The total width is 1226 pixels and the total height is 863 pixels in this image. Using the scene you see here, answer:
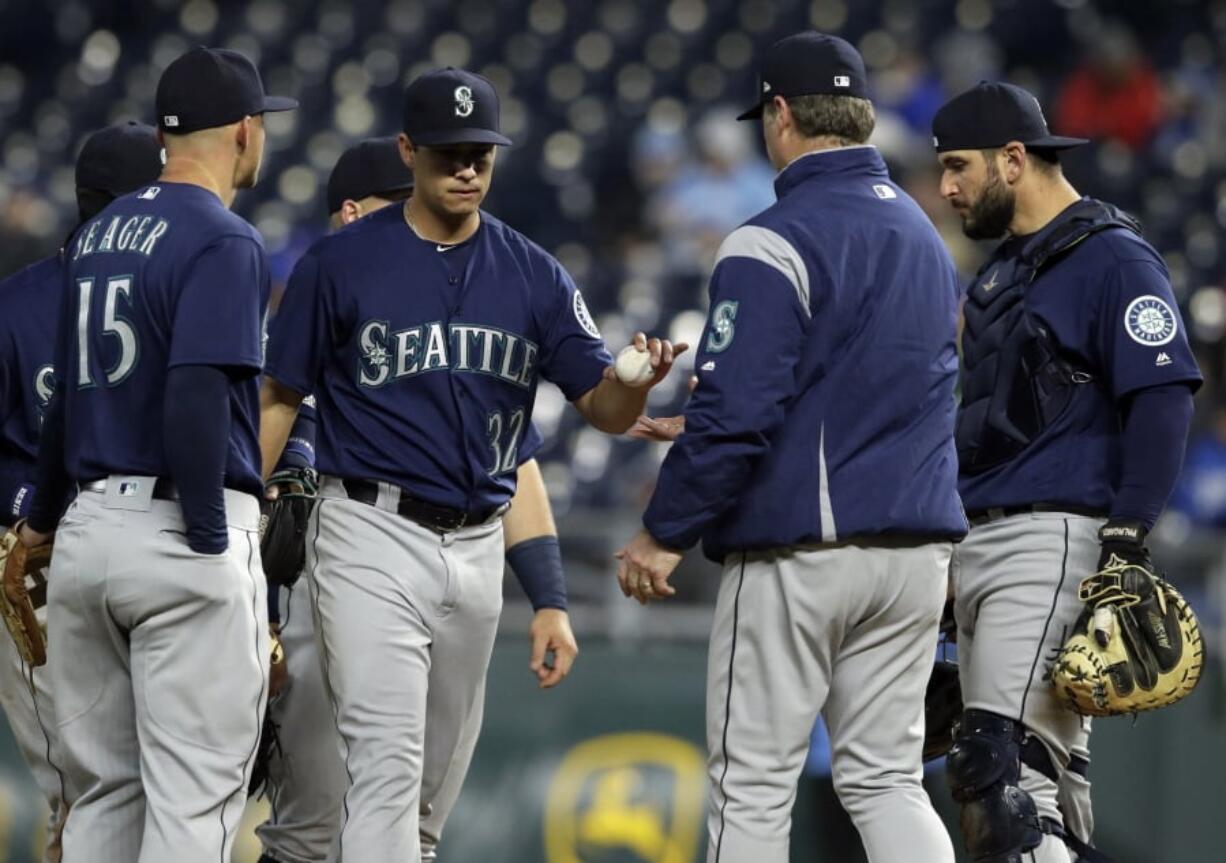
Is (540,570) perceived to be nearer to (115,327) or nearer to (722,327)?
(722,327)

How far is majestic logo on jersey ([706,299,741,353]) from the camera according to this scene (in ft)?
13.4

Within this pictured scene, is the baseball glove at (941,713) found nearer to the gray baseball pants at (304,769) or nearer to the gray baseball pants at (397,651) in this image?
the gray baseball pants at (397,651)

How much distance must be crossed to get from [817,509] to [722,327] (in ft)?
1.39

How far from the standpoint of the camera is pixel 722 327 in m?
4.12

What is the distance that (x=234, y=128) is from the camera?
4238 mm

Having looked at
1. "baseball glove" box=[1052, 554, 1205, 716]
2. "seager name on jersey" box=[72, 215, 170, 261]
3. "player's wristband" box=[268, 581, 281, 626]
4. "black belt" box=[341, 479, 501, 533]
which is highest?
"seager name on jersey" box=[72, 215, 170, 261]

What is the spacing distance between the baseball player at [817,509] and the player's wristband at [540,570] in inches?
21.8

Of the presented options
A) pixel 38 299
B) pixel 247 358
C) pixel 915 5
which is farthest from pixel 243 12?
pixel 247 358

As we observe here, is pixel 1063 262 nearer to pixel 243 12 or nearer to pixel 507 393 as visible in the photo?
pixel 507 393

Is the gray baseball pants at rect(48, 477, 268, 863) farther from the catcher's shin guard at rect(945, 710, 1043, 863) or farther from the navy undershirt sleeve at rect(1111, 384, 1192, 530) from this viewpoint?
the navy undershirt sleeve at rect(1111, 384, 1192, 530)

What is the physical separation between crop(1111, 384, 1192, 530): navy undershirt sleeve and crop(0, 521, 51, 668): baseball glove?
7.97 ft

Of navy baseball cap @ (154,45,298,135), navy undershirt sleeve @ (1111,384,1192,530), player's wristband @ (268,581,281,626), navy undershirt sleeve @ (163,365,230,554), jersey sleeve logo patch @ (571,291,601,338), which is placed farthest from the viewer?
player's wristband @ (268,581,281,626)

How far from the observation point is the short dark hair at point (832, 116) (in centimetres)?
429

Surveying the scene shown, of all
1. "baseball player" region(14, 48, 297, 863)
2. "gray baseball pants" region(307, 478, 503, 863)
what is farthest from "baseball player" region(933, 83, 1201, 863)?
"baseball player" region(14, 48, 297, 863)
